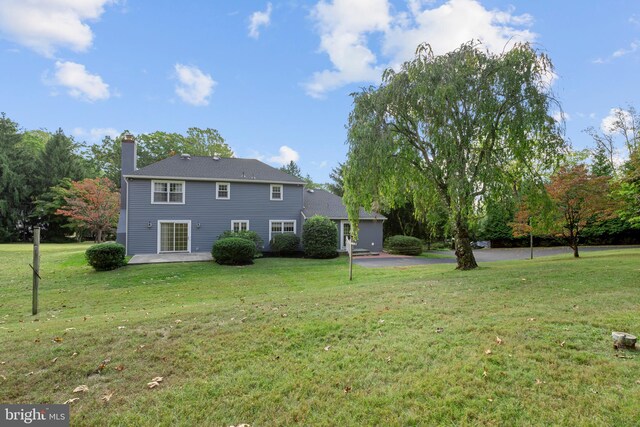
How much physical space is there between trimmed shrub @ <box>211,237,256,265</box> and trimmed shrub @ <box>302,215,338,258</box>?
12.0 ft

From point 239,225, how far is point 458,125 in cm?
1376

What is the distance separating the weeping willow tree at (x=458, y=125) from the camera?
9164 mm

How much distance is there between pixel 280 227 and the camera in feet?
65.4

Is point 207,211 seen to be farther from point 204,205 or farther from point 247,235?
point 247,235

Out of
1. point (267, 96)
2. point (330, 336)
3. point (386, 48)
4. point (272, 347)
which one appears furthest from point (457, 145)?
point (267, 96)

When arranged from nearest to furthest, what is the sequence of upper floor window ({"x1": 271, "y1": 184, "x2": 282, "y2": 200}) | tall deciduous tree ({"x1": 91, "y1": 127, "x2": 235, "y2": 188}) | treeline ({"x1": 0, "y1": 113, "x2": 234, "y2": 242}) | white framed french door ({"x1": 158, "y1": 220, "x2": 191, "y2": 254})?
1. white framed french door ({"x1": 158, "y1": 220, "x2": 191, "y2": 254})
2. upper floor window ({"x1": 271, "y1": 184, "x2": 282, "y2": 200})
3. treeline ({"x1": 0, "y1": 113, "x2": 234, "y2": 242})
4. tall deciduous tree ({"x1": 91, "y1": 127, "x2": 235, "y2": 188})

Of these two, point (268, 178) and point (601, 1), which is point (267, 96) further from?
point (601, 1)

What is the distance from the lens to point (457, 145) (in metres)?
9.42

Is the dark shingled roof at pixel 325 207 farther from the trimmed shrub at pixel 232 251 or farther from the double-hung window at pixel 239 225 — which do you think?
the trimmed shrub at pixel 232 251

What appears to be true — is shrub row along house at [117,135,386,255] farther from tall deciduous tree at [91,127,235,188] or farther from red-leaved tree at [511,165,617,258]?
tall deciduous tree at [91,127,235,188]

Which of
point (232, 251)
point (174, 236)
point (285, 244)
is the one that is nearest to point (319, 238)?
point (285, 244)

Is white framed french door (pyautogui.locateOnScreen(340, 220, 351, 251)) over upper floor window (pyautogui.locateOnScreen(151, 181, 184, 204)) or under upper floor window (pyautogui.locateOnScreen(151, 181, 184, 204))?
under

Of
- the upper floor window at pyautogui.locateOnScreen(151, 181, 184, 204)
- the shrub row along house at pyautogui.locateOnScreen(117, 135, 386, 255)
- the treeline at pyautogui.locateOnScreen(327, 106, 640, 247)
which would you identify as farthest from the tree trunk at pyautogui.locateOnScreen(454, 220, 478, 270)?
the upper floor window at pyautogui.locateOnScreen(151, 181, 184, 204)

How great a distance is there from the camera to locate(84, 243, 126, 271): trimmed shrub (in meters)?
13.6
